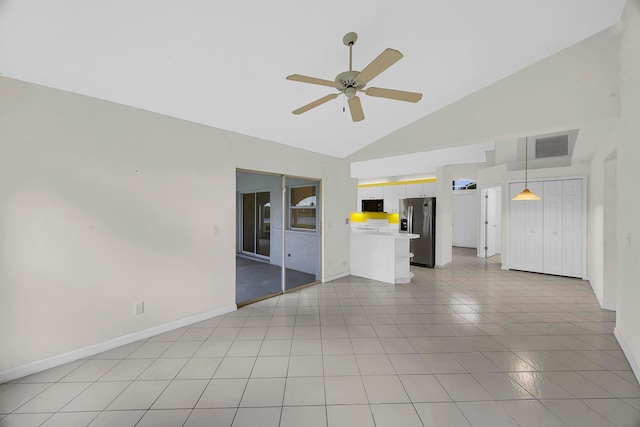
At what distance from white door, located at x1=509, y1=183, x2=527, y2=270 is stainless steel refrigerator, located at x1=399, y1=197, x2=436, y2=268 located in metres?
1.71

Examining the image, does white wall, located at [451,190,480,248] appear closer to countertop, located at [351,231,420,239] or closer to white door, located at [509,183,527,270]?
white door, located at [509,183,527,270]

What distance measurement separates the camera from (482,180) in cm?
738

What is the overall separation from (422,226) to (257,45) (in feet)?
19.1

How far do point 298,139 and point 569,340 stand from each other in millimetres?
4253

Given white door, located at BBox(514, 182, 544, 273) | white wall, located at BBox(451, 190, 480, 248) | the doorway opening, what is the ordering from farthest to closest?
white wall, located at BBox(451, 190, 480, 248)
white door, located at BBox(514, 182, 544, 273)
the doorway opening

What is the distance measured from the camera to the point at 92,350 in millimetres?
2537

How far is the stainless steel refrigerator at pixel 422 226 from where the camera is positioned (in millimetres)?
6629

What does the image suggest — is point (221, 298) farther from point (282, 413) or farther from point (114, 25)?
point (114, 25)

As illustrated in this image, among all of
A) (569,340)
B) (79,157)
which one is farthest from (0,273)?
(569,340)

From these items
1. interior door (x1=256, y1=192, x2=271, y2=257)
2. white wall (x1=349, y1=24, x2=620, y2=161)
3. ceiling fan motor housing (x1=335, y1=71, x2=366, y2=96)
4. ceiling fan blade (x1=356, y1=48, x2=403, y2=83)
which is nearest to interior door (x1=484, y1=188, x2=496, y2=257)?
white wall (x1=349, y1=24, x2=620, y2=161)

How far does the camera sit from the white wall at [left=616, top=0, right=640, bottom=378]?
2.22 metres

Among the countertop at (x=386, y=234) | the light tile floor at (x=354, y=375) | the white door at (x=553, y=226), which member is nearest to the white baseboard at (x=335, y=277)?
the countertop at (x=386, y=234)

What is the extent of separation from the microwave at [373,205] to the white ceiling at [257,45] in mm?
5218

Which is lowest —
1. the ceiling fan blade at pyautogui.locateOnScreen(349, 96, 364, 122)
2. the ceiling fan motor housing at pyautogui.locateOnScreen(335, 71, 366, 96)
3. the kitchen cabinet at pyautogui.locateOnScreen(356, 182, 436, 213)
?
the kitchen cabinet at pyautogui.locateOnScreen(356, 182, 436, 213)
